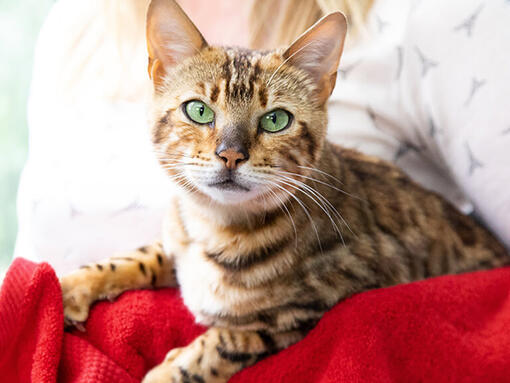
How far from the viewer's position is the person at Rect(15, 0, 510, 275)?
3.45ft

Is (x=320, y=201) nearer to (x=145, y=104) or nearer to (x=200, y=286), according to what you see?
(x=200, y=286)

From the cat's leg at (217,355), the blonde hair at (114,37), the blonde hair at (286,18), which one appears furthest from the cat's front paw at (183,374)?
the blonde hair at (286,18)

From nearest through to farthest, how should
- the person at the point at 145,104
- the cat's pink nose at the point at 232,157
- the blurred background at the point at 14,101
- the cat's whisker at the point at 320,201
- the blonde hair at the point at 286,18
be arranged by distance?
the cat's pink nose at the point at 232,157
the cat's whisker at the point at 320,201
the person at the point at 145,104
the blonde hair at the point at 286,18
the blurred background at the point at 14,101

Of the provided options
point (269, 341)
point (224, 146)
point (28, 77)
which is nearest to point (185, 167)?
point (224, 146)

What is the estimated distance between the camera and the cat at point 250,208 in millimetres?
854

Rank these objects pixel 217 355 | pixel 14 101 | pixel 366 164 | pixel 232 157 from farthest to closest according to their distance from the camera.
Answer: pixel 14 101, pixel 366 164, pixel 217 355, pixel 232 157

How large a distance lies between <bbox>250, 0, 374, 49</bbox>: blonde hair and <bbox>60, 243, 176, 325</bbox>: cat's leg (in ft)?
2.15

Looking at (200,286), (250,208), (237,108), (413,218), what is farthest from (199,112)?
(413,218)

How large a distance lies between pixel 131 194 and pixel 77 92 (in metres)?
0.39

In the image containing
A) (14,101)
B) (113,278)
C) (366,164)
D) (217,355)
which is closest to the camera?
(217,355)

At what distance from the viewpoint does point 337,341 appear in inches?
34.2

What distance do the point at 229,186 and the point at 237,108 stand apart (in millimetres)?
147

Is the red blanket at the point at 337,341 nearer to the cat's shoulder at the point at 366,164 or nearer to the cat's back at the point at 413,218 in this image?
the cat's back at the point at 413,218

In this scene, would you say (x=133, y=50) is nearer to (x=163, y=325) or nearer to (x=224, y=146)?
(x=224, y=146)
